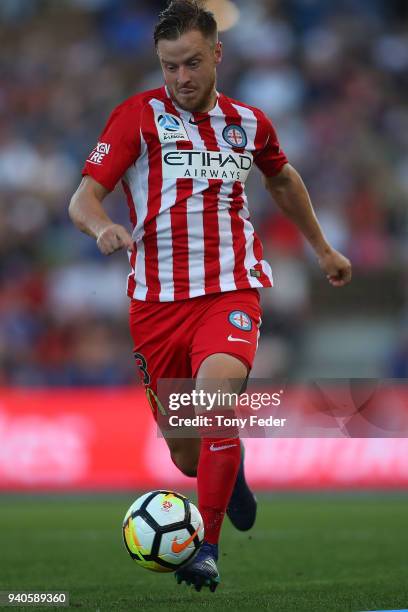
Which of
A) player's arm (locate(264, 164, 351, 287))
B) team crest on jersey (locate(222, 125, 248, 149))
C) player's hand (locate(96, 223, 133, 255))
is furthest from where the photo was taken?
player's arm (locate(264, 164, 351, 287))

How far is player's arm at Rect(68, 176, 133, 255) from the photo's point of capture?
4.39 meters

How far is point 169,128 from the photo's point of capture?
5105mm

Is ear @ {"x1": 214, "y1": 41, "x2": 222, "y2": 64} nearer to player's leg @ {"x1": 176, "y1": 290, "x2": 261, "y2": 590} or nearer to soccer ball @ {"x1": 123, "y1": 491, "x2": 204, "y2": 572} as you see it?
player's leg @ {"x1": 176, "y1": 290, "x2": 261, "y2": 590}

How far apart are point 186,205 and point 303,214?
0.83 m

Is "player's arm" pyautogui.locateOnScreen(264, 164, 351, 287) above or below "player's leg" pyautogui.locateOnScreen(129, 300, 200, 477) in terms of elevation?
above

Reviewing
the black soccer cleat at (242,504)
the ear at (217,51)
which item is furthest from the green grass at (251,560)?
the ear at (217,51)

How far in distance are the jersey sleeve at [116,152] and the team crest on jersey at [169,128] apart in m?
0.10

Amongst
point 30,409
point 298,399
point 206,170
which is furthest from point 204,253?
point 30,409

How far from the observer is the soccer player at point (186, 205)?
498 centimetres

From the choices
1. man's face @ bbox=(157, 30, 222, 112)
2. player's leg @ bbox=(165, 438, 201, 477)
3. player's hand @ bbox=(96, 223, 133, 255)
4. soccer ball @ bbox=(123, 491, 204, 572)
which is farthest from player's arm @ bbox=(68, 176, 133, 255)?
player's leg @ bbox=(165, 438, 201, 477)

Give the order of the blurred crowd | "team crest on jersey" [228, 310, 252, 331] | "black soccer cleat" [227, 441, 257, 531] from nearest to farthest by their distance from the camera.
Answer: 1. "team crest on jersey" [228, 310, 252, 331]
2. "black soccer cleat" [227, 441, 257, 531]
3. the blurred crowd

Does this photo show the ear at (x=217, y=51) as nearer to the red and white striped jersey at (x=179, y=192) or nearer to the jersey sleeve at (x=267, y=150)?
the red and white striped jersey at (x=179, y=192)

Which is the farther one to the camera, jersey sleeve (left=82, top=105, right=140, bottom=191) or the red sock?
jersey sleeve (left=82, top=105, right=140, bottom=191)

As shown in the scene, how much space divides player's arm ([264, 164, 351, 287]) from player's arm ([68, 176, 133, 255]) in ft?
3.40
